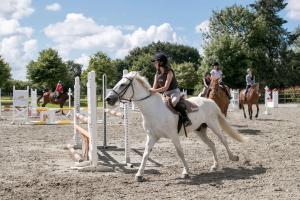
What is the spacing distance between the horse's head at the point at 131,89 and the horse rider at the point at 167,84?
0.59 feet

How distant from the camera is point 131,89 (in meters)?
8.38

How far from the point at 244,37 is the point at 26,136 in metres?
49.1

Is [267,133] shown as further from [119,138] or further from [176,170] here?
[176,170]

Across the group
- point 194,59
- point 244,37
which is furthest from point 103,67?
point 194,59

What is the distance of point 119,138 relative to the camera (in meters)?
15.5

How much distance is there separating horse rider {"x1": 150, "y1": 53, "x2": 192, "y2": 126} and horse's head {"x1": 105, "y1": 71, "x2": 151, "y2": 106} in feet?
0.59

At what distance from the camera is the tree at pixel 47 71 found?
58250 mm

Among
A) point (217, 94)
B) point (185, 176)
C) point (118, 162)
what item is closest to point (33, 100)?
point (217, 94)

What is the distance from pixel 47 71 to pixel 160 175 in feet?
169

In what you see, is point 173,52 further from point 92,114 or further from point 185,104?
point 185,104

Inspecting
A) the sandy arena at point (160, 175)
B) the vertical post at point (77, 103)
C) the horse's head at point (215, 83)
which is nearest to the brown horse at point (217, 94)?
the horse's head at point (215, 83)

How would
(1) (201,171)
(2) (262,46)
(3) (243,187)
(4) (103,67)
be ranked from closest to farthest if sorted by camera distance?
(3) (243,187) → (1) (201,171) → (2) (262,46) → (4) (103,67)

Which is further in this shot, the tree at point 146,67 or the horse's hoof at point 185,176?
the tree at point 146,67

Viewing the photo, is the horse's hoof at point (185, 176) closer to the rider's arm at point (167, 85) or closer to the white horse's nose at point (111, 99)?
the rider's arm at point (167, 85)
